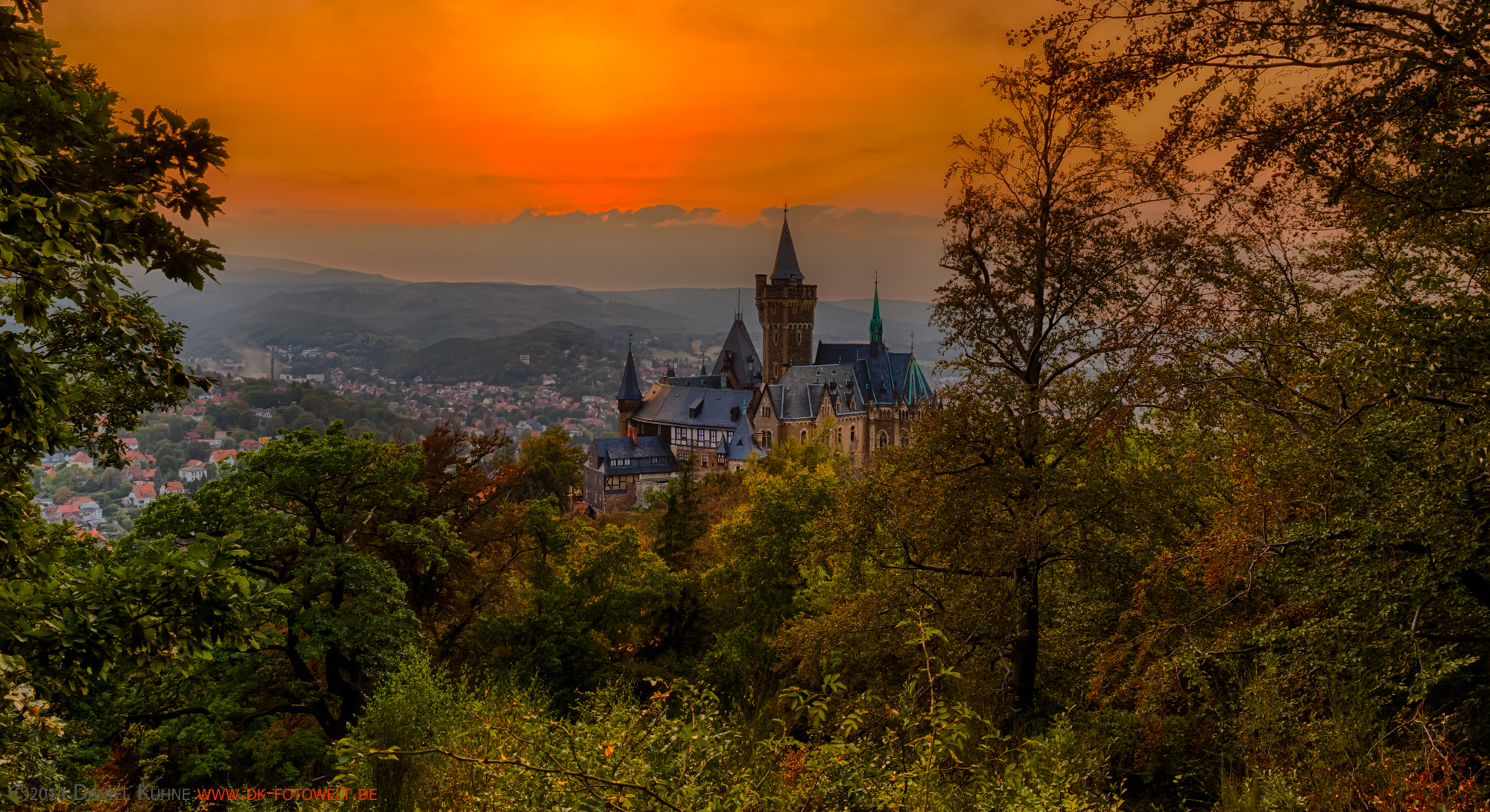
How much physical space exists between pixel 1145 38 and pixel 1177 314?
476 cm

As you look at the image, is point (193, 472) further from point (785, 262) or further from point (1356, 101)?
point (1356, 101)

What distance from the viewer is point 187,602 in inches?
217

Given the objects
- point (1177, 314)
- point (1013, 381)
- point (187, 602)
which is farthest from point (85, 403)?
point (1177, 314)

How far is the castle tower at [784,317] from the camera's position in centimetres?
8500

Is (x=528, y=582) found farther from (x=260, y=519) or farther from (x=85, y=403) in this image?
(x=85, y=403)

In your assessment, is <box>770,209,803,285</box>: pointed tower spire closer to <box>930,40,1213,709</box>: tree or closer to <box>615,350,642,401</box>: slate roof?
<box>615,350,642,401</box>: slate roof

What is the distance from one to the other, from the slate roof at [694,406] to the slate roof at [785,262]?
12.1m

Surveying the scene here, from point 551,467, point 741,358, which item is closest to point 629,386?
point 741,358

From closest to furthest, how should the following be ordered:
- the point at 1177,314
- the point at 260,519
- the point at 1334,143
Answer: the point at 1334,143 < the point at 1177,314 < the point at 260,519

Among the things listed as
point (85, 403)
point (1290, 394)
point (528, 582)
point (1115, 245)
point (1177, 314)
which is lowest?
point (528, 582)

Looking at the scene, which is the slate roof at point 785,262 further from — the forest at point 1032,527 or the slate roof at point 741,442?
the forest at point 1032,527

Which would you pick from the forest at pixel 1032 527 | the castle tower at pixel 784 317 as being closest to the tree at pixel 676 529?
the forest at pixel 1032 527

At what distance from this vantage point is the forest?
548 cm

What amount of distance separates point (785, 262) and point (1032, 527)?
255 ft
